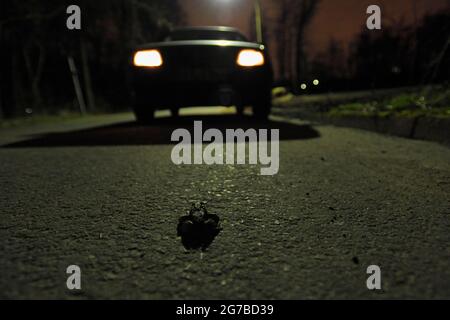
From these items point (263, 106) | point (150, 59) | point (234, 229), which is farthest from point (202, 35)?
point (234, 229)

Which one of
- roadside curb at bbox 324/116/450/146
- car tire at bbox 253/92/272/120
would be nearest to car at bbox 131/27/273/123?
car tire at bbox 253/92/272/120

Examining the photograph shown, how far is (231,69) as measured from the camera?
448 centimetres

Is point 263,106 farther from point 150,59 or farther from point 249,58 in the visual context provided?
point 150,59

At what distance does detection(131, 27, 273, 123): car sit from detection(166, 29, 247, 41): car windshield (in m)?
1.56

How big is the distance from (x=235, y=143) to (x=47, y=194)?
5.87ft

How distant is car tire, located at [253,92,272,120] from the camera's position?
492cm

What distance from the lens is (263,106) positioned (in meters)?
5.18

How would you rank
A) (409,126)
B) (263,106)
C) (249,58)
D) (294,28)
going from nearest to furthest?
(409,126) → (249,58) → (263,106) → (294,28)

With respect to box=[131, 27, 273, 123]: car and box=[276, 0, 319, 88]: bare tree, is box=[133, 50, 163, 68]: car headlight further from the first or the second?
box=[276, 0, 319, 88]: bare tree

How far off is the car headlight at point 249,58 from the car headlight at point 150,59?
959 mm

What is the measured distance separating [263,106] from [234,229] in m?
3.98

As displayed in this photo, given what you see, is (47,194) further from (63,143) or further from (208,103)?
(208,103)

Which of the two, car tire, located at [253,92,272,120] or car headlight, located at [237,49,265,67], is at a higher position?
car headlight, located at [237,49,265,67]

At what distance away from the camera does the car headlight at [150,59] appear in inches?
173
